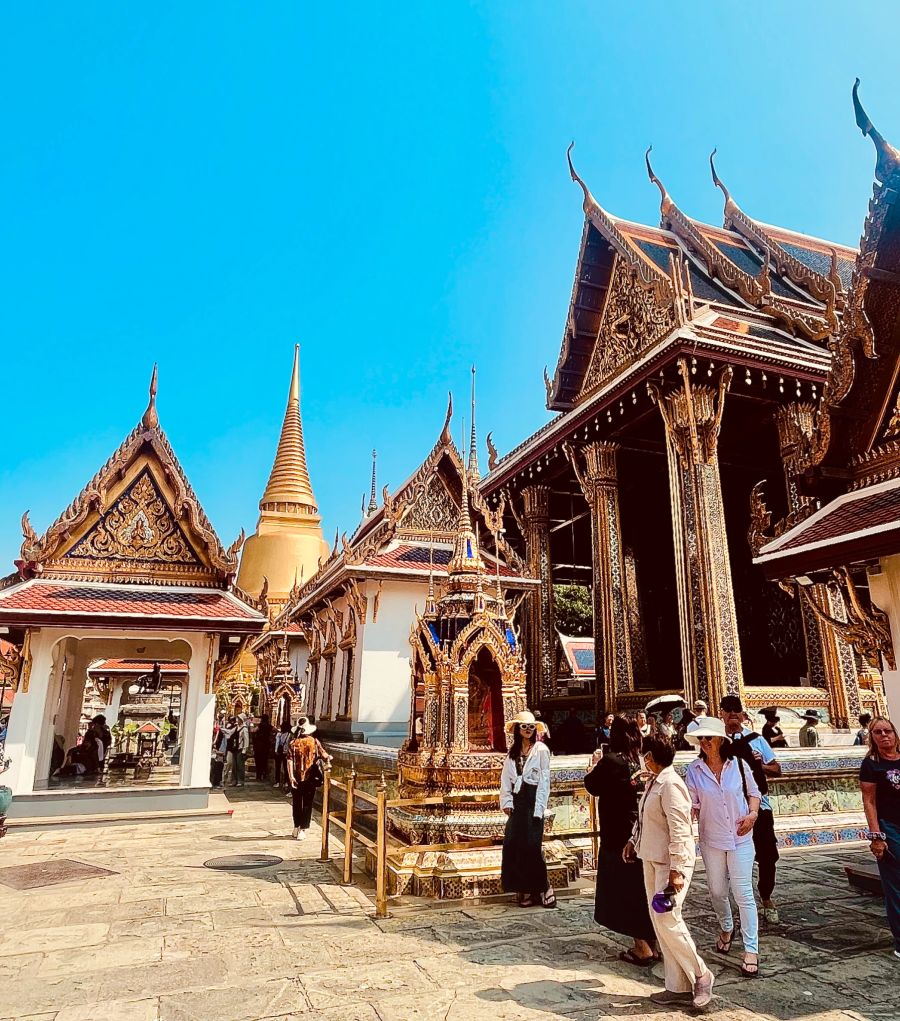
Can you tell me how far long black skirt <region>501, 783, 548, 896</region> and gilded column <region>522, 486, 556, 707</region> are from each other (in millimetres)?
Result: 9828

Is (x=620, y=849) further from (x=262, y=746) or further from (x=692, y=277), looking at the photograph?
(x=262, y=746)

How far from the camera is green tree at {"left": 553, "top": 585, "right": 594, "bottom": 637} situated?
30.8 metres

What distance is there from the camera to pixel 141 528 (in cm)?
1144

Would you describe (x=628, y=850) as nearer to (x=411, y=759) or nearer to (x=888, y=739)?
(x=888, y=739)

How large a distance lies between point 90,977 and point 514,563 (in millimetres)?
11683

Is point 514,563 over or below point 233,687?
over

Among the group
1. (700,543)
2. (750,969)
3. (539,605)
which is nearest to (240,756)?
(539,605)

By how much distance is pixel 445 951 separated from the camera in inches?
179

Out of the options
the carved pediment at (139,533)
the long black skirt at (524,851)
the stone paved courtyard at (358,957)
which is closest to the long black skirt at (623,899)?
the stone paved courtyard at (358,957)

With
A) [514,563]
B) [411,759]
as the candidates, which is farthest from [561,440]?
[411,759]

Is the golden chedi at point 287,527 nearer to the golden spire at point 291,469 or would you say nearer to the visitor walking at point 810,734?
the golden spire at point 291,469

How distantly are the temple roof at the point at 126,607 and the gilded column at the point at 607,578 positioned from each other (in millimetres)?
6552

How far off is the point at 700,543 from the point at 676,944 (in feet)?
28.7

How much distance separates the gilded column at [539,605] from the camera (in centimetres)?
1551
